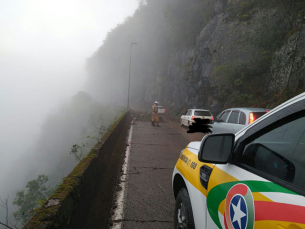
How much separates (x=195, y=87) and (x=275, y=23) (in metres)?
11.0

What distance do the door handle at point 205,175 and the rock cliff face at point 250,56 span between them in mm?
12504

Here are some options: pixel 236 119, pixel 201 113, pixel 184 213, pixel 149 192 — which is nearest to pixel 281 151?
pixel 184 213

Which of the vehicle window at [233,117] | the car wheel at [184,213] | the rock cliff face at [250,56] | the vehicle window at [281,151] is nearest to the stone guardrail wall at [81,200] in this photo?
the car wheel at [184,213]

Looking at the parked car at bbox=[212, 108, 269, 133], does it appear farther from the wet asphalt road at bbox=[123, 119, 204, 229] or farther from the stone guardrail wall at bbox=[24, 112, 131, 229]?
the stone guardrail wall at bbox=[24, 112, 131, 229]

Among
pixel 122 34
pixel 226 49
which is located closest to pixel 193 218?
pixel 226 49

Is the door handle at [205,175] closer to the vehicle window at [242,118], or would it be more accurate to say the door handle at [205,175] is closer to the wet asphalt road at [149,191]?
the wet asphalt road at [149,191]

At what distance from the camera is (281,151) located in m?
1.62

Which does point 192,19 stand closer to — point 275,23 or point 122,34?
point 275,23

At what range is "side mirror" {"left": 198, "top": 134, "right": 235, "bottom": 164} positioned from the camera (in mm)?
1647

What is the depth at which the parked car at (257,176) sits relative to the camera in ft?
3.75

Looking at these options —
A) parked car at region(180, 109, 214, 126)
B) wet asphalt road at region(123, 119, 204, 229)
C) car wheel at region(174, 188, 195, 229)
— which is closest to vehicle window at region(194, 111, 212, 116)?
parked car at region(180, 109, 214, 126)

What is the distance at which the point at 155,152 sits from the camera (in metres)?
7.80

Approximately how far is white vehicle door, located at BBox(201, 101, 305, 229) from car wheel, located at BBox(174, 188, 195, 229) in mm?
448

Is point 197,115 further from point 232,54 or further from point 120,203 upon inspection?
point 120,203
